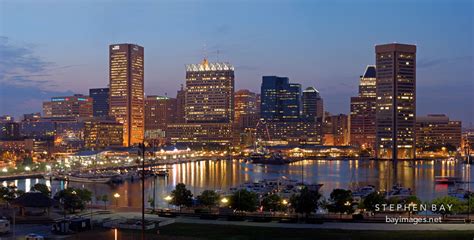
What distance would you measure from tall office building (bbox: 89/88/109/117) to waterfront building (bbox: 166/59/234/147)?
25.9 meters

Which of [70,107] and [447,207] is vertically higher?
[70,107]

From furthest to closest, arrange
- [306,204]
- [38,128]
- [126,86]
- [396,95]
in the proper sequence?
[126,86] → [38,128] → [396,95] → [306,204]

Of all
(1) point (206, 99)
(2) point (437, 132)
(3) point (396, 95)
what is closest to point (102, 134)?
(1) point (206, 99)

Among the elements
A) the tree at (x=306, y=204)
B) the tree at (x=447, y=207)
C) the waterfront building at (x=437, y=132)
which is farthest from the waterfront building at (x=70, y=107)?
the tree at (x=447, y=207)

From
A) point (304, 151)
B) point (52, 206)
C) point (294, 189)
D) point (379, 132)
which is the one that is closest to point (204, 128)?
point (304, 151)

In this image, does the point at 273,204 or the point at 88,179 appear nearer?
the point at 273,204

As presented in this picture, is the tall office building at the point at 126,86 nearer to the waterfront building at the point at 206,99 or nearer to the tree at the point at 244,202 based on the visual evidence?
the waterfront building at the point at 206,99

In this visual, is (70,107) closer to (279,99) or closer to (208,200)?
(279,99)

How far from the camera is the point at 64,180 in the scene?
137 feet

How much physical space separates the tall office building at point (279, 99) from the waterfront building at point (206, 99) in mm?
11544

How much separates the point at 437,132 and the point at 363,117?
15841 millimetres

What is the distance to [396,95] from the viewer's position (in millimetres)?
77250

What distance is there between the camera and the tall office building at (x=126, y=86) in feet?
339

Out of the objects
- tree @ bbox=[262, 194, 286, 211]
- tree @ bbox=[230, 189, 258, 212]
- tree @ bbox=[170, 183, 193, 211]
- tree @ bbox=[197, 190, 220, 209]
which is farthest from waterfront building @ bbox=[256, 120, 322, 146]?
tree @ bbox=[230, 189, 258, 212]
